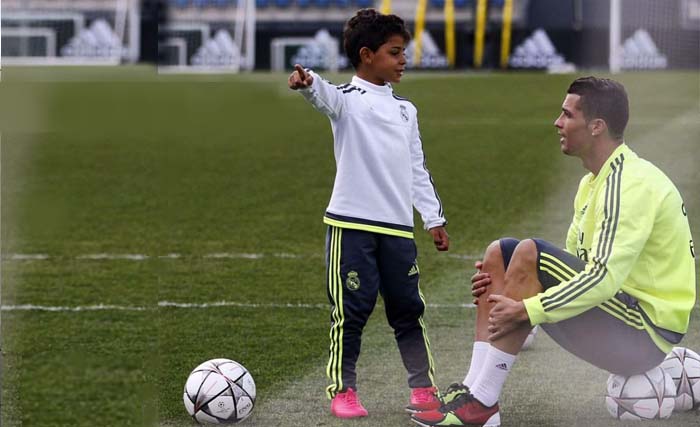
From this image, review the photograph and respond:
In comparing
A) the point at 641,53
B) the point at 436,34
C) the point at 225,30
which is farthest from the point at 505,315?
the point at 225,30

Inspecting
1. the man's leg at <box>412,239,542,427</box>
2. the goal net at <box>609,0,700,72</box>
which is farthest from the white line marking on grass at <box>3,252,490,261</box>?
the goal net at <box>609,0,700,72</box>

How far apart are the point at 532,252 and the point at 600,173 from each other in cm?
36

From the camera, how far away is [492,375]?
3984mm

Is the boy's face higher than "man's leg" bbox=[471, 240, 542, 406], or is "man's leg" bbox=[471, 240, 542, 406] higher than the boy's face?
the boy's face

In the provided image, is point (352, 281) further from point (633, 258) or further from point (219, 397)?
point (633, 258)

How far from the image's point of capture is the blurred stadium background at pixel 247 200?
110 inches

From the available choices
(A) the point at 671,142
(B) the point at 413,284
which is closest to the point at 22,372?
(B) the point at 413,284

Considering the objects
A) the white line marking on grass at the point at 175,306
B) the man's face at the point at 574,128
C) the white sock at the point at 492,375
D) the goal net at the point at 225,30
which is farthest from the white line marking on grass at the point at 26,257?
the goal net at the point at 225,30

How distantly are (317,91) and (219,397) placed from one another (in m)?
1.11

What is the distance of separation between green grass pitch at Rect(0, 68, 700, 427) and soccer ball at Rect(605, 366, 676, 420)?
0.34 ft

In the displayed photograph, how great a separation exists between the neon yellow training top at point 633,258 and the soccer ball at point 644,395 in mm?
141

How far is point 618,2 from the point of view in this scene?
19.5 m

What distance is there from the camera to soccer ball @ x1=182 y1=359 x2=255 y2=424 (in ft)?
13.7

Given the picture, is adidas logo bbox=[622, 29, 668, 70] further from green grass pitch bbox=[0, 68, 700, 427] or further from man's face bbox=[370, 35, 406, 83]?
man's face bbox=[370, 35, 406, 83]
